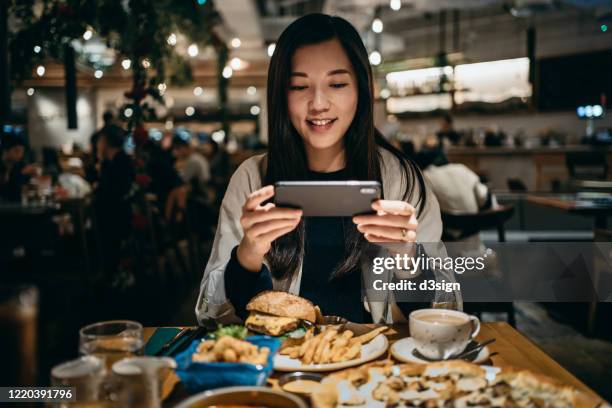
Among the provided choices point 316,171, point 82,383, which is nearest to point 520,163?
point 316,171

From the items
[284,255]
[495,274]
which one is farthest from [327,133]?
[495,274]

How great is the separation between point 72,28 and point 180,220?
7.95ft

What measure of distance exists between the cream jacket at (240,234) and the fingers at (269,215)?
0.29 meters

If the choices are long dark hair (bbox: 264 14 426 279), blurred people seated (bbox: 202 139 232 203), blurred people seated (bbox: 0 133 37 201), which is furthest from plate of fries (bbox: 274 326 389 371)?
blurred people seated (bbox: 202 139 232 203)

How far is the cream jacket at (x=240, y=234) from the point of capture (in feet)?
4.84

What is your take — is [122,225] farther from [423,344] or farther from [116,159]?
[423,344]

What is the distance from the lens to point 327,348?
108 cm

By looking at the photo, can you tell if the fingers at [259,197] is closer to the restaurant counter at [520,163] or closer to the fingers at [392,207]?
the fingers at [392,207]

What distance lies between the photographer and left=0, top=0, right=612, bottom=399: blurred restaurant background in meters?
3.39

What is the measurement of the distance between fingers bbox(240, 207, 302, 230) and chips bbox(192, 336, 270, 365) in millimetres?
340

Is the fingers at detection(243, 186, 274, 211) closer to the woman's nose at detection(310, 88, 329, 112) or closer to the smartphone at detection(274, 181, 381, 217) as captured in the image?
the smartphone at detection(274, 181, 381, 217)

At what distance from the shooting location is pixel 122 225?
381cm

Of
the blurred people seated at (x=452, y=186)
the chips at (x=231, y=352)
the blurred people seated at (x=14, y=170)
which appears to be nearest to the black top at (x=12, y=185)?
the blurred people seated at (x=14, y=170)

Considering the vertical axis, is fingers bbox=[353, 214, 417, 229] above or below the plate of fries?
above
